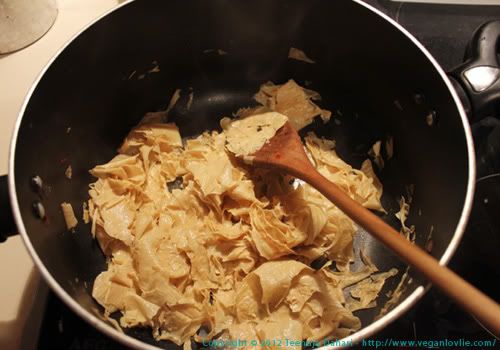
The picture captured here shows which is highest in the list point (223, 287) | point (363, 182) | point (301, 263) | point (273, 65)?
point (273, 65)

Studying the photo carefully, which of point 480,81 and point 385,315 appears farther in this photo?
point 480,81

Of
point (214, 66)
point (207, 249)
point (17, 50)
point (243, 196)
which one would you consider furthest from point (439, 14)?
point (17, 50)

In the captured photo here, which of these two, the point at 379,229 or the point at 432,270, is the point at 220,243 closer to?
the point at 379,229

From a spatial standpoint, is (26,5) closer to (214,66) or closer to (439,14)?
(214,66)

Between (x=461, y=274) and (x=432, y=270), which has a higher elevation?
(x=432, y=270)

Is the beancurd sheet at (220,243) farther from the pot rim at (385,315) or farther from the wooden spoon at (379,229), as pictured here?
the pot rim at (385,315)

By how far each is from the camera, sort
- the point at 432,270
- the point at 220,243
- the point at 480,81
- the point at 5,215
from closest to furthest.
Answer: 1. the point at 432,270
2. the point at 5,215
3. the point at 480,81
4. the point at 220,243

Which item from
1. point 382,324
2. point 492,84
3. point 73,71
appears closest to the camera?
point 382,324

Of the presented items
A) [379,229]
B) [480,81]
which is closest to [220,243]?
[379,229]
